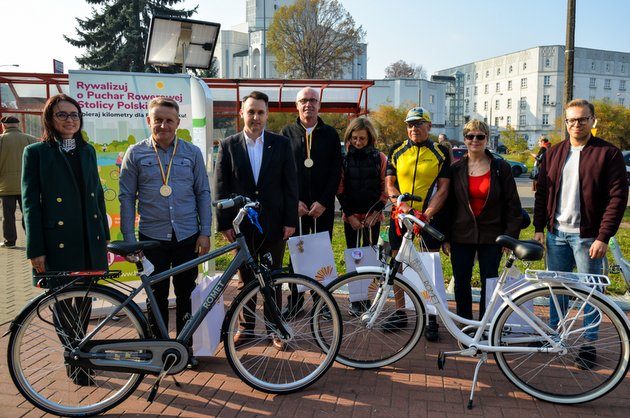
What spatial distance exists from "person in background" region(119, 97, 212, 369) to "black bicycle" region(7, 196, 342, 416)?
365mm

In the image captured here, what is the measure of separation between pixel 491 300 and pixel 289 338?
1.46m

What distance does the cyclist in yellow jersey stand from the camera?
443cm

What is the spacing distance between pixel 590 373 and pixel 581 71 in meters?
106

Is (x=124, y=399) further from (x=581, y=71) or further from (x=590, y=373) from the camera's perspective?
(x=581, y=71)

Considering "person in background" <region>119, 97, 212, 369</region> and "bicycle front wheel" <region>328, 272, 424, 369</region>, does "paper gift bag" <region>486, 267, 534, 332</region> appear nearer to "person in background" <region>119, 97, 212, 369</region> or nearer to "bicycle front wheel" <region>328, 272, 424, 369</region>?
"bicycle front wheel" <region>328, 272, 424, 369</region>

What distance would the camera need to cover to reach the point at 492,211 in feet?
13.8

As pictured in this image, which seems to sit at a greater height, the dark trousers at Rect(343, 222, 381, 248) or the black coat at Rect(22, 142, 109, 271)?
the black coat at Rect(22, 142, 109, 271)

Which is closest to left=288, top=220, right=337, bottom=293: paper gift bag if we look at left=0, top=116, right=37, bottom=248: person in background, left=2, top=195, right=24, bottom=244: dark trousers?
left=0, top=116, right=37, bottom=248: person in background

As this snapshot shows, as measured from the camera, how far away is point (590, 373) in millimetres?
3758

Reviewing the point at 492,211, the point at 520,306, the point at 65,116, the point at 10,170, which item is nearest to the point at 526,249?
the point at 520,306

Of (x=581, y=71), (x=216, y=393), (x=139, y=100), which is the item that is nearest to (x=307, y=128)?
(x=139, y=100)

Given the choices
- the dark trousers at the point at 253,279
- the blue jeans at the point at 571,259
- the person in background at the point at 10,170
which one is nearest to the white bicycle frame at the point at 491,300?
the blue jeans at the point at 571,259

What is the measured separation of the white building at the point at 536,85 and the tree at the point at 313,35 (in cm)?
5549

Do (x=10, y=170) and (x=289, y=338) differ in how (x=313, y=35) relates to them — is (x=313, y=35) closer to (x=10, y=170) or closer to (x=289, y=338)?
(x=10, y=170)
